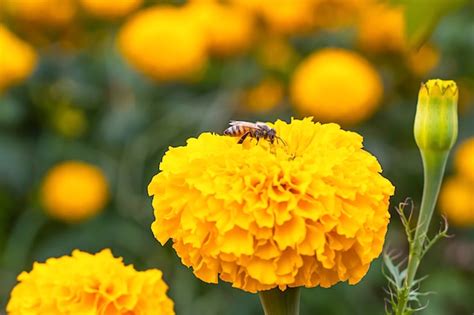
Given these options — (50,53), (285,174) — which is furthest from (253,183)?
(50,53)

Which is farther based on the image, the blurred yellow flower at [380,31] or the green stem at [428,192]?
the blurred yellow flower at [380,31]

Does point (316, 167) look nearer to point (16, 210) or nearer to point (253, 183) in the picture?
point (253, 183)

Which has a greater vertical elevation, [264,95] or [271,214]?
[271,214]

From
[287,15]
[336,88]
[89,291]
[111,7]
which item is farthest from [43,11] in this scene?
[89,291]

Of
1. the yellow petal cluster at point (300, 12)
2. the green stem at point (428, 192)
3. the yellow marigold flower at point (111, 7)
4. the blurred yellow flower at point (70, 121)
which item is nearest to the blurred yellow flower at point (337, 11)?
the yellow petal cluster at point (300, 12)

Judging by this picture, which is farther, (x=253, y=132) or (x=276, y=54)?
(x=276, y=54)

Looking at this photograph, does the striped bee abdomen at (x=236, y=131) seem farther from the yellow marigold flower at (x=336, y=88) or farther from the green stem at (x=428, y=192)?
the yellow marigold flower at (x=336, y=88)

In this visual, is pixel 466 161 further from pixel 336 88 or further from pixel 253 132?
pixel 253 132
